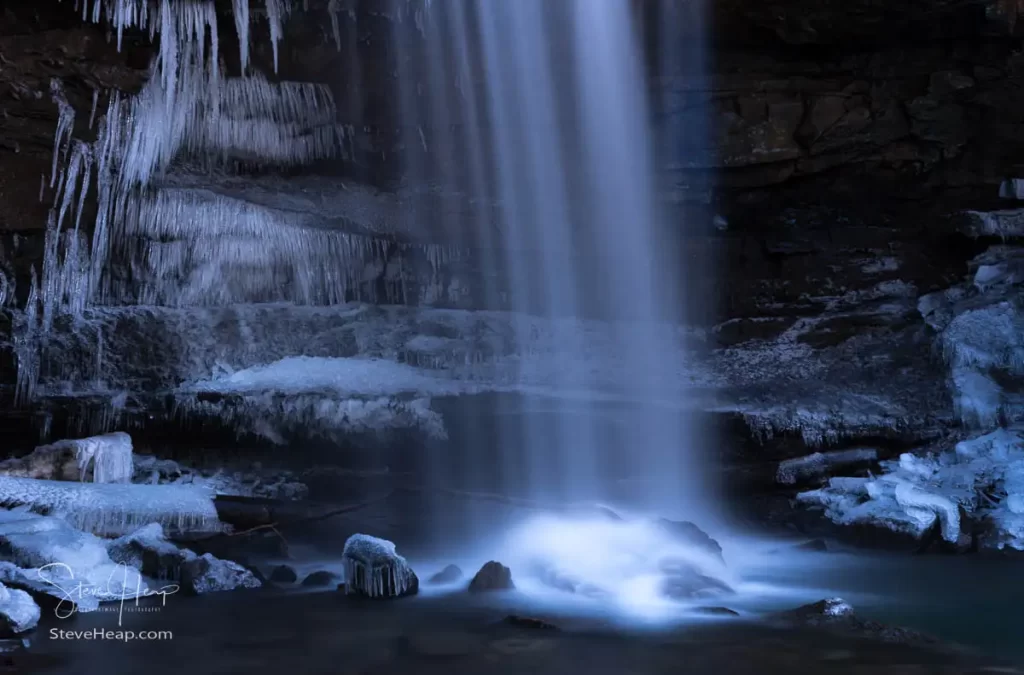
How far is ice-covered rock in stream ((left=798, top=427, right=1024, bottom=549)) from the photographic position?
9.98 meters

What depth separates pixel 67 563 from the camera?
695 cm

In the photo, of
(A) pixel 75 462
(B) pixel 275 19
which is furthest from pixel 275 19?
(A) pixel 75 462

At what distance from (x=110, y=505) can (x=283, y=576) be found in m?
1.82

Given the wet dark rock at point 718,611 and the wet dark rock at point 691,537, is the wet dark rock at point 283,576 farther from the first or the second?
the wet dark rock at point 691,537

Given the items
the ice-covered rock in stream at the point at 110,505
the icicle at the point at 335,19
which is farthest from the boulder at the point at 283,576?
the icicle at the point at 335,19

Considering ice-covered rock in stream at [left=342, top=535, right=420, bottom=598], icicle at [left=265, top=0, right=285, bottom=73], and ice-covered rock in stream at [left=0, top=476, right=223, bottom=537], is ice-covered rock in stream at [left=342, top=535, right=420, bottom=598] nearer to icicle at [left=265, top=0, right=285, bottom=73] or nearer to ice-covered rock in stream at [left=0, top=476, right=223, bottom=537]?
ice-covered rock in stream at [left=0, top=476, right=223, bottom=537]

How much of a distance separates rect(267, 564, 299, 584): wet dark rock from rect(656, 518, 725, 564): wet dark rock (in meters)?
3.69

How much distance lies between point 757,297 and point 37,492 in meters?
9.63

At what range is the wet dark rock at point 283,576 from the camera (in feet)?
26.3

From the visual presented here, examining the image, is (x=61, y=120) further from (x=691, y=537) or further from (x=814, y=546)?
(x=814, y=546)

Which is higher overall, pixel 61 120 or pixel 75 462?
pixel 61 120

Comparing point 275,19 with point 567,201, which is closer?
point 275,19

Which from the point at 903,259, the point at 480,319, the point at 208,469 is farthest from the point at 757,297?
the point at 208,469

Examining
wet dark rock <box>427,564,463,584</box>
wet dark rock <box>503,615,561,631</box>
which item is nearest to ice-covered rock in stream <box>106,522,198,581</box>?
wet dark rock <box>427,564,463,584</box>
